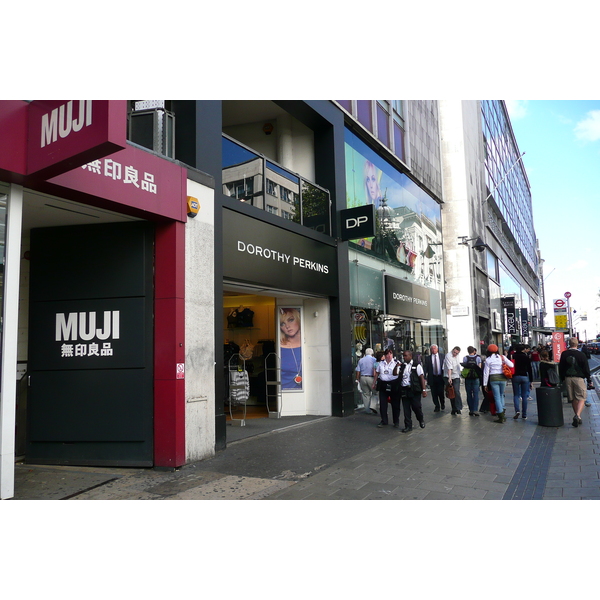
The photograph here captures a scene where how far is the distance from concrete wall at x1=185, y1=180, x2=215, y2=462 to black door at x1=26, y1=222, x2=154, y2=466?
0.57 metres

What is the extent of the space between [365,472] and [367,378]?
6.11m

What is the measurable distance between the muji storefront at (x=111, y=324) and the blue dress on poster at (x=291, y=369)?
5.25 meters

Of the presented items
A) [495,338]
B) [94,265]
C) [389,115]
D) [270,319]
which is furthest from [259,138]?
[495,338]

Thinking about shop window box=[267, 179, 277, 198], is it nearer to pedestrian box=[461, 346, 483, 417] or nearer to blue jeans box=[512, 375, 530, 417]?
pedestrian box=[461, 346, 483, 417]

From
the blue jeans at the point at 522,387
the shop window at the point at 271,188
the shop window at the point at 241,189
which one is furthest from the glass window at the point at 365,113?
the blue jeans at the point at 522,387

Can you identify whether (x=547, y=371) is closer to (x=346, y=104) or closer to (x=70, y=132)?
(x=346, y=104)

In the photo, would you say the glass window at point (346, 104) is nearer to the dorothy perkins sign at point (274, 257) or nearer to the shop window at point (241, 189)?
the dorothy perkins sign at point (274, 257)

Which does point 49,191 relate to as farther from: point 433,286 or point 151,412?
point 433,286

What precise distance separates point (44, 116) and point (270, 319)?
9.45m

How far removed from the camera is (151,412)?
7492mm

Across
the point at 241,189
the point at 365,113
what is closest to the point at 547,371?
the point at 241,189

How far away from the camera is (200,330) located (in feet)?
26.7

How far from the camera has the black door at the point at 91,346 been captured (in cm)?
744

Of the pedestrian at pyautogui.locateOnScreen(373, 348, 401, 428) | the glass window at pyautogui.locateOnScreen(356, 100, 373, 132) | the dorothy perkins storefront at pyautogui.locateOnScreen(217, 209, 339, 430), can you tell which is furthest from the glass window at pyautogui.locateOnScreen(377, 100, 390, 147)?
the pedestrian at pyautogui.locateOnScreen(373, 348, 401, 428)
